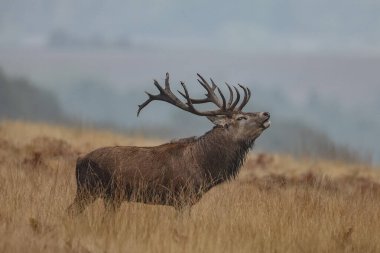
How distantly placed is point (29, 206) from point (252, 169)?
33.5 feet

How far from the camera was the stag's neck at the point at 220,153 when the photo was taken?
9.93 meters

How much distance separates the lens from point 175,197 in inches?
372

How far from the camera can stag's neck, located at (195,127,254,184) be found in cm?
993

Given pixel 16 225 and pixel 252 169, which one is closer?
pixel 16 225

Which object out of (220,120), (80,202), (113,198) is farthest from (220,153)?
(80,202)

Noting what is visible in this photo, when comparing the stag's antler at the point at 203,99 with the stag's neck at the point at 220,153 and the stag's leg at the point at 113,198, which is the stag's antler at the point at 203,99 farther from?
the stag's leg at the point at 113,198

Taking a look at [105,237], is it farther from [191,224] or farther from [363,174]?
[363,174]

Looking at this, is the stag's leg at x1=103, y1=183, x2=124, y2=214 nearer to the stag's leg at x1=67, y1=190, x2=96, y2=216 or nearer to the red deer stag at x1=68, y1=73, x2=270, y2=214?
the red deer stag at x1=68, y1=73, x2=270, y2=214

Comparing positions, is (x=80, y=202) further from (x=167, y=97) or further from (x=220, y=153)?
(x=167, y=97)

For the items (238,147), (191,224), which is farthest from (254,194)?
(191,224)

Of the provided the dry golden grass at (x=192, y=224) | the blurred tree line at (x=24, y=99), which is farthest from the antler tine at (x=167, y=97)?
the blurred tree line at (x=24, y=99)

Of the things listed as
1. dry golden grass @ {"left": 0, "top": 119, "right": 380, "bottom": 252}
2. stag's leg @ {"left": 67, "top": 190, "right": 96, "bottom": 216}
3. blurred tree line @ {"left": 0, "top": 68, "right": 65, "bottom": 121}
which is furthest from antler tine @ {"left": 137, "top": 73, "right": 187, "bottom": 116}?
blurred tree line @ {"left": 0, "top": 68, "right": 65, "bottom": 121}

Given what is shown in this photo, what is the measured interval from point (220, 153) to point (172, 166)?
2.28 ft

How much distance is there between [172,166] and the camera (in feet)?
31.6
